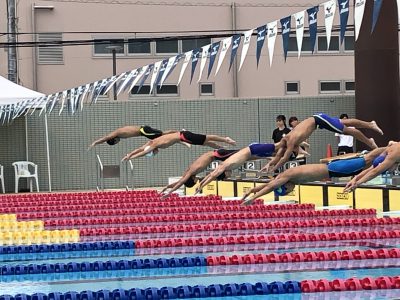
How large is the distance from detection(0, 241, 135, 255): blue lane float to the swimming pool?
10mm

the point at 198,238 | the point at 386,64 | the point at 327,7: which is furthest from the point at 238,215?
the point at 386,64

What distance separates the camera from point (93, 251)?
990 cm

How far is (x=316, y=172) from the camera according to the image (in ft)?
32.0

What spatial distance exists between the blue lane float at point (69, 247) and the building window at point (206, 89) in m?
20.1

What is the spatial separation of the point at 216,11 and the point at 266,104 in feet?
20.7

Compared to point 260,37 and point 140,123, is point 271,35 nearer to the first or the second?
point 260,37

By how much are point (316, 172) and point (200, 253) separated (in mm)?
1400

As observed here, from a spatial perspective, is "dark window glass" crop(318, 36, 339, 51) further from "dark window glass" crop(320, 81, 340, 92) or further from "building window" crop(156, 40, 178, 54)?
"building window" crop(156, 40, 178, 54)

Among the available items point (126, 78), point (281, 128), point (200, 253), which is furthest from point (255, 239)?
point (126, 78)

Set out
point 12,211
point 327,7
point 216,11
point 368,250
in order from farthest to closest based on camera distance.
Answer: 1. point 216,11
2. point 12,211
3. point 327,7
4. point 368,250

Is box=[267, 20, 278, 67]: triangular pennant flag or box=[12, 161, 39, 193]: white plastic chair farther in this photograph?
box=[12, 161, 39, 193]: white plastic chair

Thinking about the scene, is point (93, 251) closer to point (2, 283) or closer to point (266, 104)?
point (2, 283)

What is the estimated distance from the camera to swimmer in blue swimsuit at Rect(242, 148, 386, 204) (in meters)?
9.66

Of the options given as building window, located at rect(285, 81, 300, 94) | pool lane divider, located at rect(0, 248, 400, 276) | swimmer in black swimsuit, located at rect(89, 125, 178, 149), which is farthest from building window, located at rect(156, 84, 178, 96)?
pool lane divider, located at rect(0, 248, 400, 276)
